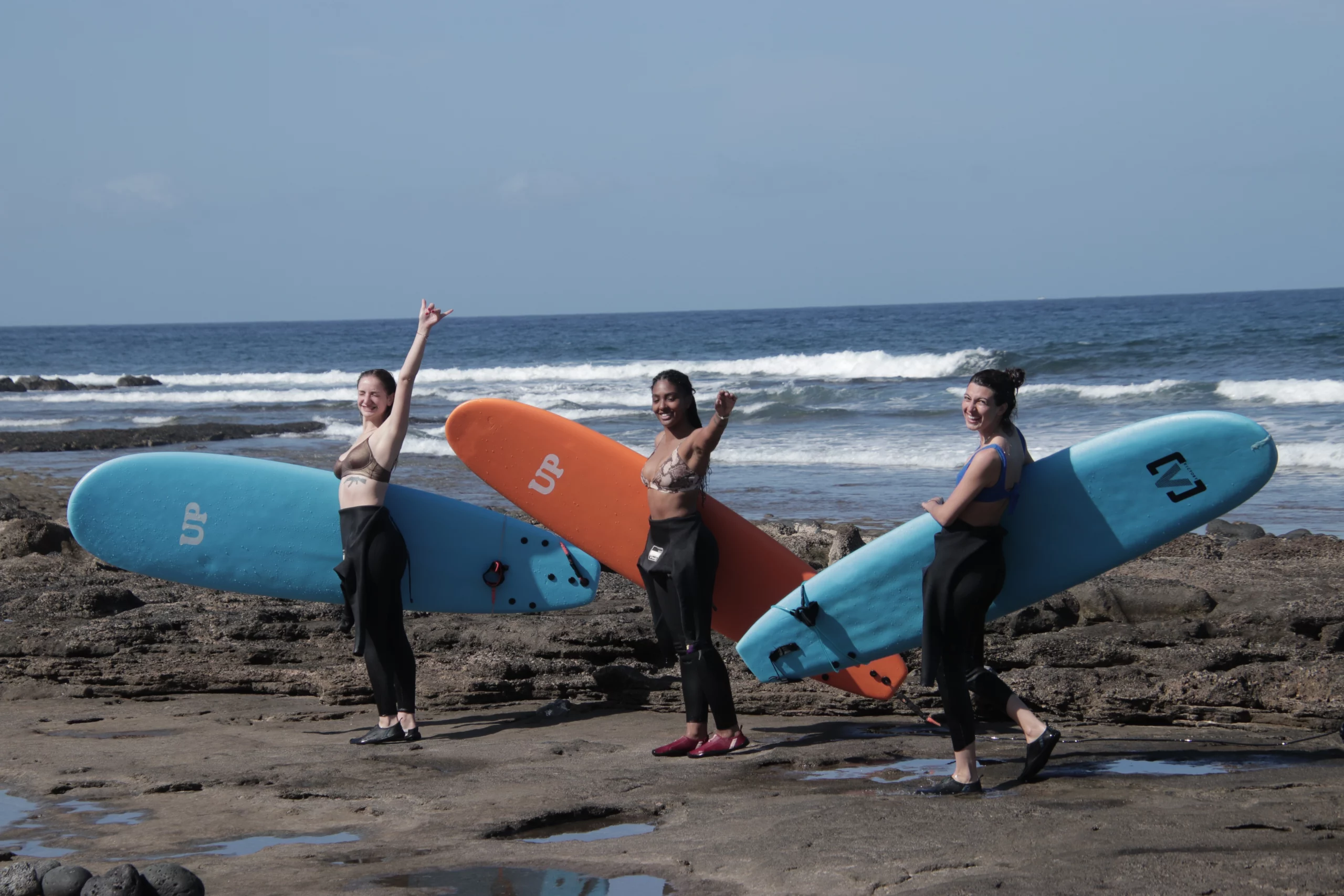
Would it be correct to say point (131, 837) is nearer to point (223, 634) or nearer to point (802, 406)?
point (223, 634)

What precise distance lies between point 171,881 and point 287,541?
2.48 meters

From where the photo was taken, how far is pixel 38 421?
21.8 meters

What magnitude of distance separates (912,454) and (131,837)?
11.3 meters

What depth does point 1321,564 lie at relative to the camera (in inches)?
247

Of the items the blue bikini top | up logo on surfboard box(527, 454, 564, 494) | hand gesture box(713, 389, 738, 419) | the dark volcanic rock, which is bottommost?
the dark volcanic rock

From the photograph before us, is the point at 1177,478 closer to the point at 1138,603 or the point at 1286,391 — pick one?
the point at 1138,603

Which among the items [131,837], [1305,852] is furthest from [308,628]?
[1305,852]

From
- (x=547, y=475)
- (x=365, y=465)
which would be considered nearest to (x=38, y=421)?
(x=547, y=475)

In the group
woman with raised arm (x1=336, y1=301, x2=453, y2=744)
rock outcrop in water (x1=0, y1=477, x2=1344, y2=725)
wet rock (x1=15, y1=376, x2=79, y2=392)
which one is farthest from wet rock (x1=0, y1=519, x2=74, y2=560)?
wet rock (x1=15, y1=376, x2=79, y2=392)

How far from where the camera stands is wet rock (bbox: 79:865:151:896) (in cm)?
253

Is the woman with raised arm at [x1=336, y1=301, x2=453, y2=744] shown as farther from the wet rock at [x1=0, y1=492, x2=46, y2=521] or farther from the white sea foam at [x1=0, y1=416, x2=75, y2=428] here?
the white sea foam at [x1=0, y1=416, x2=75, y2=428]

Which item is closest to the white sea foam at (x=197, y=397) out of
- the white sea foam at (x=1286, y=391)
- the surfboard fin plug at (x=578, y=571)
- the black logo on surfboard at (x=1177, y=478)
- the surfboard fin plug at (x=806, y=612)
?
the white sea foam at (x=1286, y=391)

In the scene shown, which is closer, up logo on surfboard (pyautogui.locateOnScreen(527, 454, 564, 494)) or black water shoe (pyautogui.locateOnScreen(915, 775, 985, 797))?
black water shoe (pyautogui.locateOnScreen(915, 775, 985, 797))

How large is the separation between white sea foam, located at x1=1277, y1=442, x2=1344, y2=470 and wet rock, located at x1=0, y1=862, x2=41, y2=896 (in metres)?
11.6
